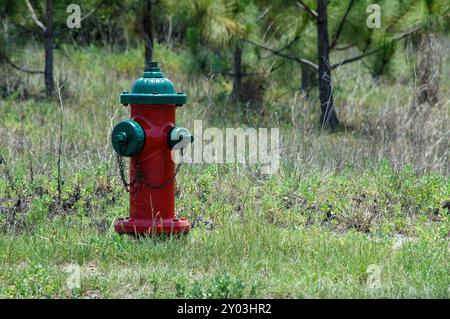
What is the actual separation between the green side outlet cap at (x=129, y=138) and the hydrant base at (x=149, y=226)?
1.26 feet

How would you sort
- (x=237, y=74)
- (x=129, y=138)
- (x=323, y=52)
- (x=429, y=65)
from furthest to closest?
(x=237, y=74)
(x=429, y=65)
(x=323, y=52)
(x=129, y=138)

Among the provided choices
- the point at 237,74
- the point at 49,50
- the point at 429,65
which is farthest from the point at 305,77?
the point at 49,50

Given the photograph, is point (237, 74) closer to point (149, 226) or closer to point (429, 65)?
point (429, 65)

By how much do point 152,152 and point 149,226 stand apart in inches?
16.1

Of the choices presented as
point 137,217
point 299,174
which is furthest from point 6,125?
point 137,217

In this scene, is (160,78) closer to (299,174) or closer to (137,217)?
(137,217)

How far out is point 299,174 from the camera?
657cm

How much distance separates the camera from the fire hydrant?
4949 millimetres

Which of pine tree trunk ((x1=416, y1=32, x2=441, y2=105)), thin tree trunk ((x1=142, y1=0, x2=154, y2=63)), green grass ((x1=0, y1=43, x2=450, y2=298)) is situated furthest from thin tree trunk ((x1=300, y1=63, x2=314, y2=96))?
green grass ((x1=0, y1=43, x2=450, y2=298))

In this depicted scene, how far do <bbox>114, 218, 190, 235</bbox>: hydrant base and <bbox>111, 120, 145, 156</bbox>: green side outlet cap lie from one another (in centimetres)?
38

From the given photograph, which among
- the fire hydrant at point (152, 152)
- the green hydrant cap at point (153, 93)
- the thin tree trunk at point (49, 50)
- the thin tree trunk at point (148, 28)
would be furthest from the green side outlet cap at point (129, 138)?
the thin tree trunk at point (49, 50)

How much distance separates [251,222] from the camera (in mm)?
5156

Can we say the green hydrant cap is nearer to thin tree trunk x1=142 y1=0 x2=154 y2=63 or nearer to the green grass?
the green grass

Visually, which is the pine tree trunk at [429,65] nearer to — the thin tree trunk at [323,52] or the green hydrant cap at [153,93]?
the thin tree trunk at [323,52]
